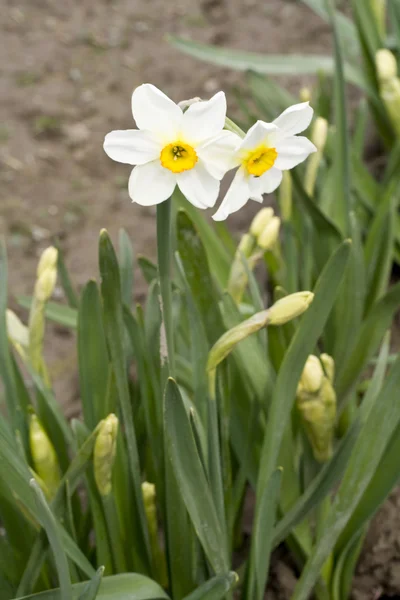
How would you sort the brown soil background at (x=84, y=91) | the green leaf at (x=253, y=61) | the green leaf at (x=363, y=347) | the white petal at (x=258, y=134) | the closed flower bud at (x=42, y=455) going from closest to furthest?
the white petal at (x=258, y=134) < the closed flower bud at (x=42, y=455) < the green leaf at (x=363, y=347) < the green leaf at (x=253, y=61) < the brown soil background at (x=84, y=91)

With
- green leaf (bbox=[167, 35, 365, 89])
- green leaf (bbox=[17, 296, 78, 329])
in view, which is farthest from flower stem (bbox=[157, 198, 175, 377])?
green leaf (bbox=[167, 35, 365, 89])

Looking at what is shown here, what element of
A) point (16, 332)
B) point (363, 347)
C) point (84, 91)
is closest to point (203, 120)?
point (16, 332)

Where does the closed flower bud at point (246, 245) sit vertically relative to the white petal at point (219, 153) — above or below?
below

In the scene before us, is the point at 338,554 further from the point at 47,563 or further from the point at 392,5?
the point at 392,5

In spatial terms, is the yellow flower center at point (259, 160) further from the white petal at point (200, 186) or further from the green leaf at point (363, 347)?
the green leaf at point (363, 347)

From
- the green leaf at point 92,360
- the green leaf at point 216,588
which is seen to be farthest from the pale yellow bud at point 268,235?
the green leaf at point 216,588

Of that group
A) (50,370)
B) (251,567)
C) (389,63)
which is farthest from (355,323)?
(50,370)

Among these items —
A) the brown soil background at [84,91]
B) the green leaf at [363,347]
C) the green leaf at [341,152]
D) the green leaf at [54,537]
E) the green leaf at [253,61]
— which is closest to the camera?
the green leaf at [54,537]
